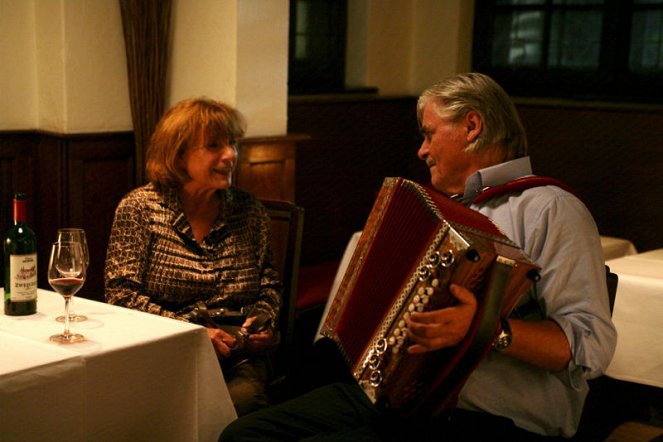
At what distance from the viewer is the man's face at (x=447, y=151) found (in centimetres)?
213

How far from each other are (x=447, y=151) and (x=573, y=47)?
344cm

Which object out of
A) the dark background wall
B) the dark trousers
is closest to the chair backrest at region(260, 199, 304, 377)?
the dark trousers

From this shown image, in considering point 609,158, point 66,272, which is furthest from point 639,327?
point 609,158

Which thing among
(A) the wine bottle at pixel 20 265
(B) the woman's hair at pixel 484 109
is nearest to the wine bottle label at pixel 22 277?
(A) the wine bottle at pixel 20 265

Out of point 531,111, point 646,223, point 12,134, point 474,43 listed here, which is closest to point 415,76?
point 474,43

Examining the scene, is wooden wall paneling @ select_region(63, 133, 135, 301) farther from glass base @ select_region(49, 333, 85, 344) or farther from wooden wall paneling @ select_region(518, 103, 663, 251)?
wooden wall paneling @ select_region(518, 103, 663, 251)

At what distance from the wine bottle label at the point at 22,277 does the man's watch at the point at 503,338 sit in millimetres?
1068

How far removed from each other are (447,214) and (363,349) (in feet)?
1.05

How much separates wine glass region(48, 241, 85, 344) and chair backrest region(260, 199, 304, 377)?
956 millimetres

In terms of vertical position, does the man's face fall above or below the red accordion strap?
above

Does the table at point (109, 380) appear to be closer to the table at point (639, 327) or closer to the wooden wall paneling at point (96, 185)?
the table at point (639, 327)

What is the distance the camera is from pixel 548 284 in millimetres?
1931

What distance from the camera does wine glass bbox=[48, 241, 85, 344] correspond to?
77.2 inches

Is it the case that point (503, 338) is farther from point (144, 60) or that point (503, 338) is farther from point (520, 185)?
point (144, 60)
